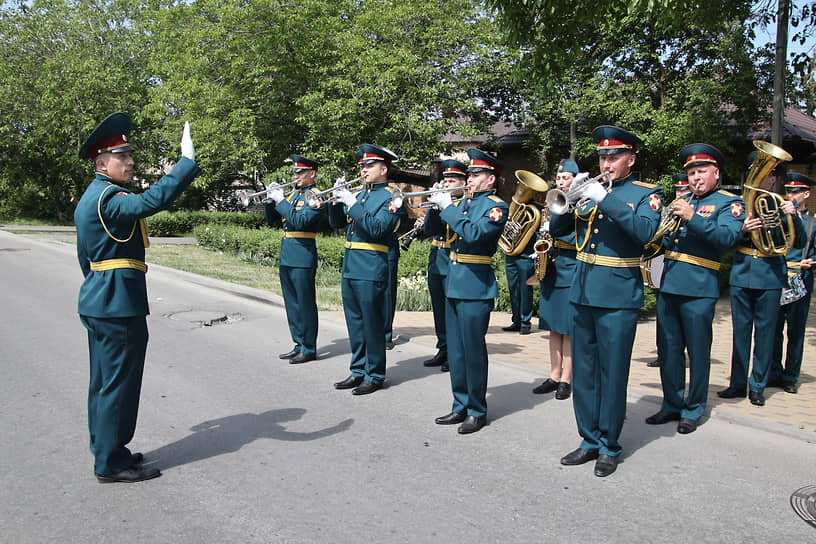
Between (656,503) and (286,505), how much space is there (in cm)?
209

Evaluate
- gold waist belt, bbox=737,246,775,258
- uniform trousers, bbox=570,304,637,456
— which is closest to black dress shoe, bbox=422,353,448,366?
uniform trousers, bbox=570,304,637,456

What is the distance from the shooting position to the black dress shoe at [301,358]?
690 centimetres

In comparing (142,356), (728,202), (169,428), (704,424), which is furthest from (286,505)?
(728,202)

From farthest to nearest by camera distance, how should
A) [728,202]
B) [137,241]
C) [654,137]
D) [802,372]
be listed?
[654,137], [802,372], [728,202], [137,241]

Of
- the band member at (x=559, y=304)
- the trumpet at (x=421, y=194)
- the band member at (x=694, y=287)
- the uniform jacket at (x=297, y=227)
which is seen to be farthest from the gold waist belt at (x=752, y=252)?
the uniform jacket at (x=297, y=227)

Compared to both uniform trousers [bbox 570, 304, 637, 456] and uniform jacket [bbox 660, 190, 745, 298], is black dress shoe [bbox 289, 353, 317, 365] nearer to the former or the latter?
uniform trousers [bbox 570, 304, 637, 456]

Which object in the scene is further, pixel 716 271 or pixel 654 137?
pixel 654 137

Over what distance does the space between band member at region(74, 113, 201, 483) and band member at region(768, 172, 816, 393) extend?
5483 mm

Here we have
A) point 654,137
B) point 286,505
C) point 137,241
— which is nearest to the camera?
point 286,505

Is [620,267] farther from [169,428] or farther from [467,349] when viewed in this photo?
[169,428]

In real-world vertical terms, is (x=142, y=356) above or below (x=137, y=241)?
below

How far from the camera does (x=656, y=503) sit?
3.74 meters

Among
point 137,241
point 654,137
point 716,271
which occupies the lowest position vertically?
point 716,271

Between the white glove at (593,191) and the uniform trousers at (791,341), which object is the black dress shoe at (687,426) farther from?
the white glove at (593,191)
